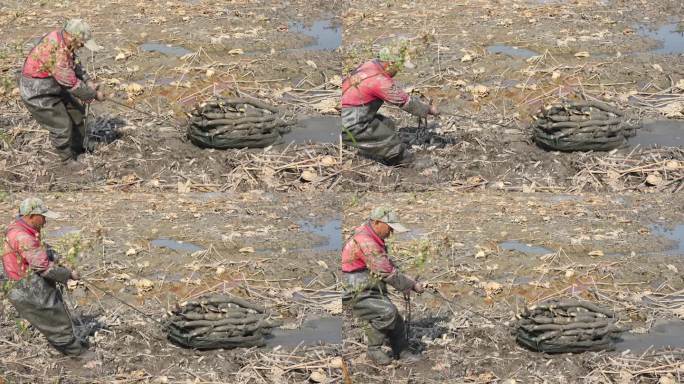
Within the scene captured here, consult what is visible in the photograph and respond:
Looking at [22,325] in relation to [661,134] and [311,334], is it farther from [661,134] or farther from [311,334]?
[661,134]

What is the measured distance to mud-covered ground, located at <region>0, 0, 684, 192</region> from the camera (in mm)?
14320

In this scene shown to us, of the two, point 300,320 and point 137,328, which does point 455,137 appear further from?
point 137,328

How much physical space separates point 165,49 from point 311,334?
613 centimetres

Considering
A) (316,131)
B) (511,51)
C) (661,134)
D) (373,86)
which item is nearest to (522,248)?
(373,86)

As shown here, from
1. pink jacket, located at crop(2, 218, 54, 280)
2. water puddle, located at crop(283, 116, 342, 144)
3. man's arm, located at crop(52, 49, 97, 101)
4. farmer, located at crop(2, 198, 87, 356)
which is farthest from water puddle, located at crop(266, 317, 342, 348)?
man's arm, located at crop(52, 49, 97, 101)

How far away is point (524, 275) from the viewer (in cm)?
1328

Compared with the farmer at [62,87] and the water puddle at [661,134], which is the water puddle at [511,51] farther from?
the farmer at [62,87]

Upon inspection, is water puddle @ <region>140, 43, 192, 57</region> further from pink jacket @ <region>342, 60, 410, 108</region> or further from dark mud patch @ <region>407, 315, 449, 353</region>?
dark mud patch @ <region>407, 315, 449, 353</region>

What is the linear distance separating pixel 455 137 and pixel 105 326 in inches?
179

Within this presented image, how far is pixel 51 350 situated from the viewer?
12.3 m

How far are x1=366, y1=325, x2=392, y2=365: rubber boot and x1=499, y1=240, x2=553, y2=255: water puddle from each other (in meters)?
2.36

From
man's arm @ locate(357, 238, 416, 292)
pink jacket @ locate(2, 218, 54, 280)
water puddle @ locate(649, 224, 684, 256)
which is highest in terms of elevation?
pink jacket @ locate(2, 218, 54, 280)

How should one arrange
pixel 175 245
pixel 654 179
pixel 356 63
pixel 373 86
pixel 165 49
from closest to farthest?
pixel 373 86 < pixel 175 245 < pixel 654 179 < pixel 356 63 < pixel 165 49

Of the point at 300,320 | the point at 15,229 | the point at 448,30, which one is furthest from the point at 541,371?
the point at 448,30
